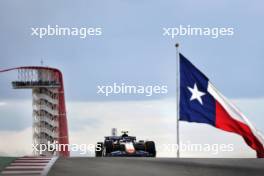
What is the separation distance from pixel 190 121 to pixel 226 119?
125 cm

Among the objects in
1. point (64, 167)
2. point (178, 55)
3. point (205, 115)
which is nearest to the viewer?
point (64, 167)

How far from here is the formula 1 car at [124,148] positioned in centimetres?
3988

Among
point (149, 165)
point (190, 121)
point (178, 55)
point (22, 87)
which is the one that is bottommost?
point (149, 165)

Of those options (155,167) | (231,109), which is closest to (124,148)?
(231,109)

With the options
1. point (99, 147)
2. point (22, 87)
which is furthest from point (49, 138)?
point (99, 147)

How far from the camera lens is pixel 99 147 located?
40344 millimetres

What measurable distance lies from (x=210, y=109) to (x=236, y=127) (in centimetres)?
109

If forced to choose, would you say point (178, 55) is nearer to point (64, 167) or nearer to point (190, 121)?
point (190, 121)

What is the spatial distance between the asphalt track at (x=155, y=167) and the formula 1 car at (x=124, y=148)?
1571 centimetres

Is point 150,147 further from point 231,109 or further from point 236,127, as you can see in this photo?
point 236,127

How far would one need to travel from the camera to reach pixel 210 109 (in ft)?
77.0

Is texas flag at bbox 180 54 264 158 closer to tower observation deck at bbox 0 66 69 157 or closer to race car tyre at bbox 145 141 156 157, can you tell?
race car tyre at bbox 145 141 156 157

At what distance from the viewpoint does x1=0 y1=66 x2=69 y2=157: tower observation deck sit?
127188mm

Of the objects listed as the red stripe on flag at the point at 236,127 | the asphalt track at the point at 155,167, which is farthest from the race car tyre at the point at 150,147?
the red stripe on flag at the point at 236,127
